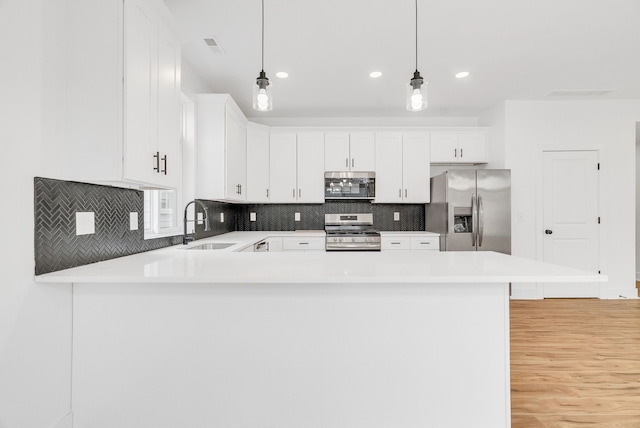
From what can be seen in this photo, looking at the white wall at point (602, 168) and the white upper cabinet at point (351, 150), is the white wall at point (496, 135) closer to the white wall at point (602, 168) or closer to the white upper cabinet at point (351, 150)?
the white wall at point (602, 168)

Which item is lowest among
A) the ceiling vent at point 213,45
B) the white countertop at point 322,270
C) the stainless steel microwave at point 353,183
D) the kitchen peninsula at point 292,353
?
the kitchen peninsula at point 292,353

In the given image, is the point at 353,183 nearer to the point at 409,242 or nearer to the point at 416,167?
the point at 416,167

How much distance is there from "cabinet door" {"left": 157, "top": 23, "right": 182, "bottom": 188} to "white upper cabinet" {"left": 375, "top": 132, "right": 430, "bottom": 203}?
3001 millimetres

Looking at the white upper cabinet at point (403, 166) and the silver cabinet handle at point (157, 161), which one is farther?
the white upper cabinet at point (403, 166)

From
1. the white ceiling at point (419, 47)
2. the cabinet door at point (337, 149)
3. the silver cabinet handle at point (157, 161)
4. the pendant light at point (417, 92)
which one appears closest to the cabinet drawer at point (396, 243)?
the cabinet door at point (337, 149)

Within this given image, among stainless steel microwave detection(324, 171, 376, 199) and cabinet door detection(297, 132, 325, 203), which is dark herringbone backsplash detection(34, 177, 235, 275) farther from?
stainless steel microwave detection(324, 171, 376, 199)

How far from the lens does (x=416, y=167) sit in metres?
4.59

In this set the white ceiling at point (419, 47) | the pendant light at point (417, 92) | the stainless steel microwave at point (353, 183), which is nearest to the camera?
the pendant light at point (417, 92)

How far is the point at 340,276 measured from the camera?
4.53 feet

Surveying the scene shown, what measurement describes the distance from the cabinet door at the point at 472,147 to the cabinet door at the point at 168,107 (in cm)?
383

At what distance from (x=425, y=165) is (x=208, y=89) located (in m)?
2.98

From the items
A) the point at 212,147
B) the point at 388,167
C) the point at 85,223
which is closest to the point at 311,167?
the point at 388,167

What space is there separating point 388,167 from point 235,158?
2.11 metres

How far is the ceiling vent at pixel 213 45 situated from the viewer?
9.15 feet
